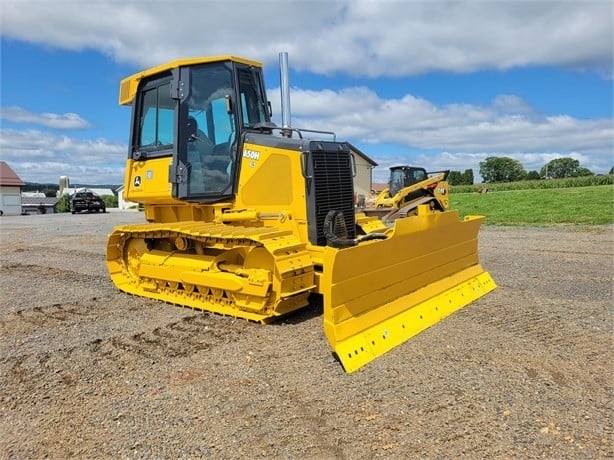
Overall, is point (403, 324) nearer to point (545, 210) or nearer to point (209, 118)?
point (209, 118)

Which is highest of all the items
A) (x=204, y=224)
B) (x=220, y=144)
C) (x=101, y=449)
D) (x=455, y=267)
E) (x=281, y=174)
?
(x=220, y=144)

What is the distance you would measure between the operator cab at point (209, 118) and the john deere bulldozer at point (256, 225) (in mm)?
14

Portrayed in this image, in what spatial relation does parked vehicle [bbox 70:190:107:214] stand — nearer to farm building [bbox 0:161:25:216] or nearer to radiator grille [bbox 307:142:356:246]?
farm building [bbox 0:161:25:216]

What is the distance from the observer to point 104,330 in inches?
217

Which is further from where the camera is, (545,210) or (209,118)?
(545,210)

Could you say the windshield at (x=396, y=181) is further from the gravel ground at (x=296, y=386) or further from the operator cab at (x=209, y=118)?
the operator cab at (x=209, y=118)

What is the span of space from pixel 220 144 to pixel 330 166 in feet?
4.82

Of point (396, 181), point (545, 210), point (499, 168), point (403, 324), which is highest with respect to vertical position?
point (499, 168)

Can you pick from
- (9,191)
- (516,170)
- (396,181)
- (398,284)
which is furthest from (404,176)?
(516,170)

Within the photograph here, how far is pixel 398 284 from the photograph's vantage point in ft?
17.5

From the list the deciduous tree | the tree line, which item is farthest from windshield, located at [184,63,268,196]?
the deciduous tree

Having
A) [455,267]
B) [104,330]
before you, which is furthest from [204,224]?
[455,267]

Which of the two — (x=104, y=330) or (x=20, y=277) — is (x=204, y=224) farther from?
(x=20, y=277)

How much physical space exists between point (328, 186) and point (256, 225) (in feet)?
3.47
